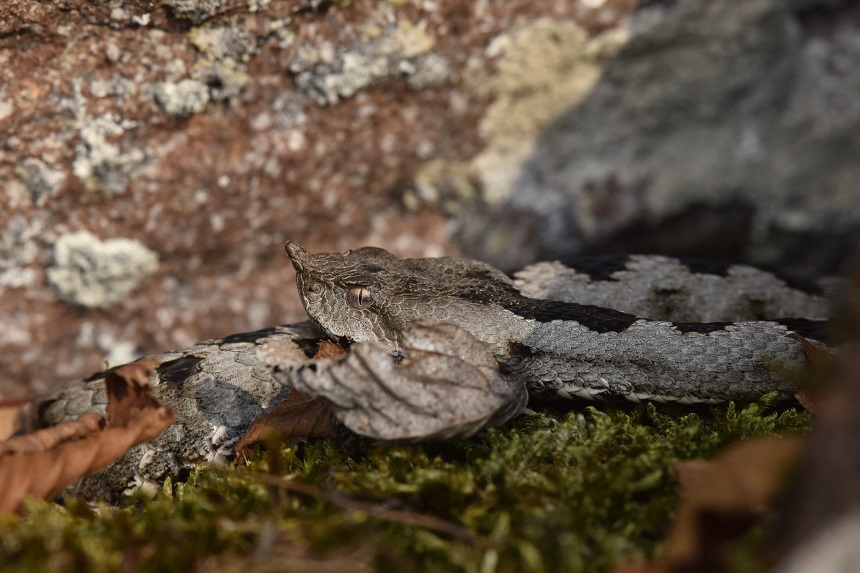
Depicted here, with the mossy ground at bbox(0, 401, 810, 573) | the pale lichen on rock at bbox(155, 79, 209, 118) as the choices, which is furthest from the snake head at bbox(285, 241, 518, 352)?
the pale lichen on rock at bbox(155, 79, 209, 118)

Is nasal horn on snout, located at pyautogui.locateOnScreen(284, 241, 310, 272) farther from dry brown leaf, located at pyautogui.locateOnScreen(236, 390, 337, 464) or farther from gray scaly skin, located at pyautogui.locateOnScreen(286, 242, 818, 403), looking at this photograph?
dry brown leaf, located at pyautogui.locateOnScreen(236, 390, 337, 464)

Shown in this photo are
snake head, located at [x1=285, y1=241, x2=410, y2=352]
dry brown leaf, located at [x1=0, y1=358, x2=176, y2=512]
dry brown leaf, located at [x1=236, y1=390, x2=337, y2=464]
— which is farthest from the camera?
snake head, located at [x1=285, y1=241, x2=410, y2=352]

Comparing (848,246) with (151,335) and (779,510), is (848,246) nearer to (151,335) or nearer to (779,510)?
(779,510)

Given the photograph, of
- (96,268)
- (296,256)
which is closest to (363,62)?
(296,256)

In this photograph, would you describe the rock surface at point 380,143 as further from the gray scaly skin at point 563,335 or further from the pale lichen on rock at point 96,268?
the gray scaly skin at point 563,335

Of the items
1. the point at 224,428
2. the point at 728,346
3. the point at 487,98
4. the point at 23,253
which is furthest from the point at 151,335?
the point at 728,346

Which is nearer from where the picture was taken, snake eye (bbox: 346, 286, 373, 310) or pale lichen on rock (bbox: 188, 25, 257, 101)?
snake eye (bbox: 346, 286, 373, 310)

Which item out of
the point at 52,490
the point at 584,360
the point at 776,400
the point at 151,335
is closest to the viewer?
the point at 52,490

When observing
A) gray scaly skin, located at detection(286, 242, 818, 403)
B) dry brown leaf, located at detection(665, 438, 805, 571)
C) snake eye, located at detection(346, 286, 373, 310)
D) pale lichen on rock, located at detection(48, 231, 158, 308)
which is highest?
pale lichen on rock, located at detection(48, 231, 158, 308)
